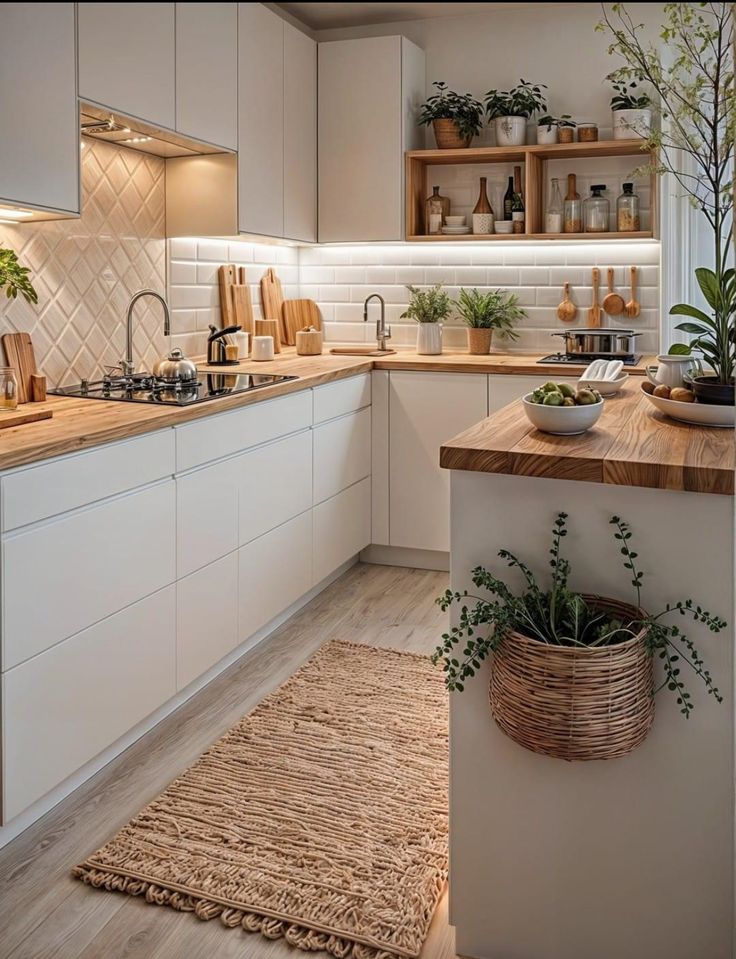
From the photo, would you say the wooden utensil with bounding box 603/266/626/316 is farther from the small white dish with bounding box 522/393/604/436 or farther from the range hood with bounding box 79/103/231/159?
the small white dish with bounding box 522/393/604/436

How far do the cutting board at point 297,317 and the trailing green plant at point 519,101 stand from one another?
1.31 meters

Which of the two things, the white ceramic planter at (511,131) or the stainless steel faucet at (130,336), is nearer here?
the stainless steel faucet at (130,336)

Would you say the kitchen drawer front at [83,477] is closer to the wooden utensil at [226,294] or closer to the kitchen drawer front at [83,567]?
the kitchen drawer front at [83,567]

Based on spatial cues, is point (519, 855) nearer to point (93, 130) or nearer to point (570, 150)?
point (93, 130)

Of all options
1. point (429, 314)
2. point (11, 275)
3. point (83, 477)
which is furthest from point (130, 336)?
point (429, 314)

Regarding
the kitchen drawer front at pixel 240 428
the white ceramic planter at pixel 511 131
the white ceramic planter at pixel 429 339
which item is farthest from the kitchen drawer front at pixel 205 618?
the white ceramic planter at pixel 511 131

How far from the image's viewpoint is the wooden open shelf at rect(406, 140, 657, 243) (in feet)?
14.1

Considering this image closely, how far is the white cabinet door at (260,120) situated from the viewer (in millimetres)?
3842

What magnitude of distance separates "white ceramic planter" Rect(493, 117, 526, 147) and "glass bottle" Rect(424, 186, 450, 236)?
39cm

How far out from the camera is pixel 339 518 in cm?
413

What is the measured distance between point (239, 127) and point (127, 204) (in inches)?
22.5

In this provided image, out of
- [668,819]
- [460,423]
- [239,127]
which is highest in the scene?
[239,127]

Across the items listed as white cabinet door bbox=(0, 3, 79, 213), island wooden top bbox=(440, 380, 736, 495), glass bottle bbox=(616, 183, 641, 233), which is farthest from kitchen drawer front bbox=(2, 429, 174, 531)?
glass bottle bbox=(616, 183, 641, 233)

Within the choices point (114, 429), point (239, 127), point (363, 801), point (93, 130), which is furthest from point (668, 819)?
point (239, 127)
